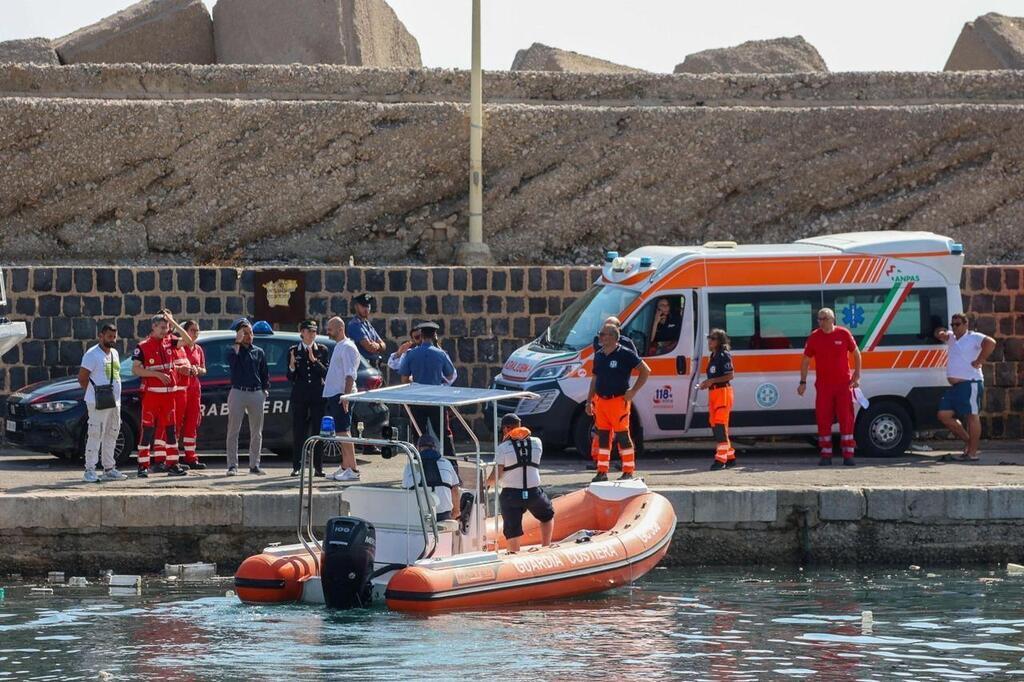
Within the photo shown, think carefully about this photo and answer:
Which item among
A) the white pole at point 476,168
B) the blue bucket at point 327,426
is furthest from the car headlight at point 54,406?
the white pole at point 476,168

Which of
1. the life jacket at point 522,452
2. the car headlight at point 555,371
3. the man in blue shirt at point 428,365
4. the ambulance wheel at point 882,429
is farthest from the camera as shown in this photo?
the ambulance wheel at point 882,429

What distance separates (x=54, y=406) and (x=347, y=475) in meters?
3.67

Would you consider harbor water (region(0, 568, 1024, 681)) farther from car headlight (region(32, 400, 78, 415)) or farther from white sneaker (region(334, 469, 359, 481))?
car headlight (region(32, 400, 78, 415))

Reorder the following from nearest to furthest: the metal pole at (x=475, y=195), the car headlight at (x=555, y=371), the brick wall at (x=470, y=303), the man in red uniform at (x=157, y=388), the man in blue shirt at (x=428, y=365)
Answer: the man in blue shirt at (x=428, y=365)
the man in red uniform at (x=157, y=388)
the car headlight at (x=555, y=371)
the brick wall at (x=470, y=303)
the metal pole at (x=475, y=195)

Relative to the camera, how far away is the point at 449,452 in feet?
55.3

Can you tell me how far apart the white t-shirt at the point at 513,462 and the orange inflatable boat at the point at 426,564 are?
0.37 metres

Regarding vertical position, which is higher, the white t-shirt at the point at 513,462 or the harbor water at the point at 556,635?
the white t-shirt at the point at 513,462

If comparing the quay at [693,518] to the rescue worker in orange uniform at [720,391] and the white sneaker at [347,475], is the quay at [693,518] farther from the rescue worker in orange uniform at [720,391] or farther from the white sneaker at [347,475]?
the rescue worker in orange uniform at [720,391]

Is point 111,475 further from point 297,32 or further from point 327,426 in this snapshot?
point 297,32

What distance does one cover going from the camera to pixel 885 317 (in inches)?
806

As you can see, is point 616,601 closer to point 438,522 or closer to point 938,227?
point 438,522

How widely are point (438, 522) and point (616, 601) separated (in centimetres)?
172

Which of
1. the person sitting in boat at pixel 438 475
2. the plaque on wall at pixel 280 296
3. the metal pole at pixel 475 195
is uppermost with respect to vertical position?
the metal pole at pixel 475 195

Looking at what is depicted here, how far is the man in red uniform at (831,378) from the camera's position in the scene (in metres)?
19.5
